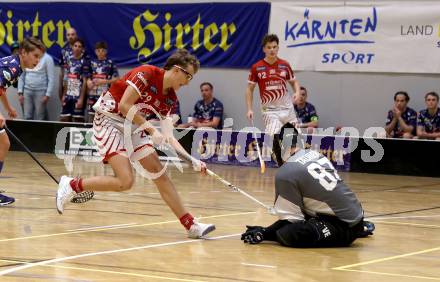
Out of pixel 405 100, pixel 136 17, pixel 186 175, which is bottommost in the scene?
pixel 186 175

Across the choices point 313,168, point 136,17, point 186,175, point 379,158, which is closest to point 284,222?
point 313,168

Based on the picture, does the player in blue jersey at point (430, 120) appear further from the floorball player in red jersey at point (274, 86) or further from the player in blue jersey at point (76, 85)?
the player in blue jersey at point (76, 85)

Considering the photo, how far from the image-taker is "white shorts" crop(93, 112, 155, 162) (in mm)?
7406

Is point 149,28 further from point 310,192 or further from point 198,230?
point 310,192

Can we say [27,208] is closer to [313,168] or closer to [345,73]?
[313,168]

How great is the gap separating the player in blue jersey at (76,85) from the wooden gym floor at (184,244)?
650cm

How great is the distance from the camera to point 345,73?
54.2 ft

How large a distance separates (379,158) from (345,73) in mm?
2102

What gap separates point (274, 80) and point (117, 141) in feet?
19.8

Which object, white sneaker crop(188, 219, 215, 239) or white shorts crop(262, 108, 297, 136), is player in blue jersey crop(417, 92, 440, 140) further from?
white sneaker crop(188, 219, 215, 239)

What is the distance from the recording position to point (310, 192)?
6.89 meters

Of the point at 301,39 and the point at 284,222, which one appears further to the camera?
the point at 301,39

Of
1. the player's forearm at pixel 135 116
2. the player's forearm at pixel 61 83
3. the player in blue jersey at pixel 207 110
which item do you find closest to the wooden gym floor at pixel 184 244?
the player's forearm at pixel 135 116

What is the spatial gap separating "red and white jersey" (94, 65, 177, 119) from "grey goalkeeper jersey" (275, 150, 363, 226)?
44.8 inches
